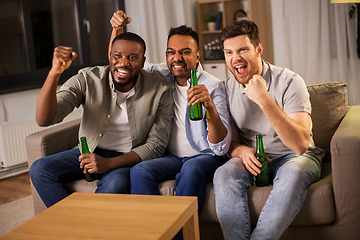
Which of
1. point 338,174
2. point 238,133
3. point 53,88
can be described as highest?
point 53,88

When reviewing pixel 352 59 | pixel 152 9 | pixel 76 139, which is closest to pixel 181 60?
pixel 76 139

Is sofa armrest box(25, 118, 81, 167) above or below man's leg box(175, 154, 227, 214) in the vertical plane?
above

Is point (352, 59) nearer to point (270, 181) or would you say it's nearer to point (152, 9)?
point (152, 9)

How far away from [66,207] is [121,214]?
9.9 inches

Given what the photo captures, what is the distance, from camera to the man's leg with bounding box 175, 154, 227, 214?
5.51 ft

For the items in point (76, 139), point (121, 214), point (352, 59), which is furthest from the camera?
point (352, 59)

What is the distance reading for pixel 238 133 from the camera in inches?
75.9

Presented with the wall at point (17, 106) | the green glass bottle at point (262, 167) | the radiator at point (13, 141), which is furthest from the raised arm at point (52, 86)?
the wall at point (17, 106)

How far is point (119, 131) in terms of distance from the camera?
2.03 meters

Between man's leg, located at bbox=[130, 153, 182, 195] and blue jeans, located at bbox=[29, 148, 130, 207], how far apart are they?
2.5 inches

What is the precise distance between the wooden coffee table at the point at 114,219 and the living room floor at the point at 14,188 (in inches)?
61.4

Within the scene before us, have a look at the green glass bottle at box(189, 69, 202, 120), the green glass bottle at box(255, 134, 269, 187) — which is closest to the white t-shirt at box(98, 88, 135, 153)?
the green glass bottle at box(189, 69, 202, 120)

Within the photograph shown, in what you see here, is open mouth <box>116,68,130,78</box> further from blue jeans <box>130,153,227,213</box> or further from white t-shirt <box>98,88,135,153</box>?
blue jeans <box>130,153,227,213</box>

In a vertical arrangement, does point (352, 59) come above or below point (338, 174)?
above
